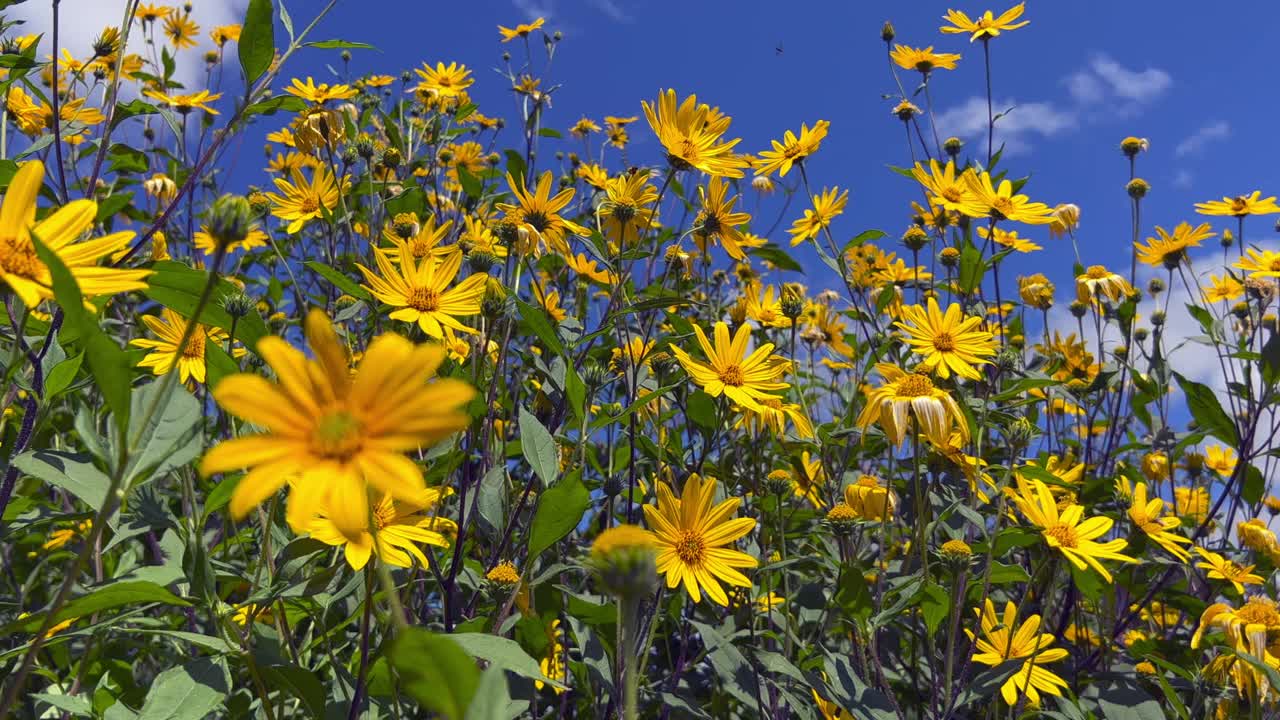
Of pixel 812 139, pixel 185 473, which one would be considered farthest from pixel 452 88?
pixel 185 473

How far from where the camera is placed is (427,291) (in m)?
1.60

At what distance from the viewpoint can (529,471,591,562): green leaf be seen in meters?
1.25

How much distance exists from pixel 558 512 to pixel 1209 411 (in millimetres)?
2160

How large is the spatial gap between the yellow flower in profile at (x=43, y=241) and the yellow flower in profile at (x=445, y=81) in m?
2.77

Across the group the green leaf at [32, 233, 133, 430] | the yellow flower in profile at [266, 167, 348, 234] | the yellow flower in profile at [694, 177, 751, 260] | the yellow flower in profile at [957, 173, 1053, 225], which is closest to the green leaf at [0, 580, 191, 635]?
the green leaf at [32, 233, 133, 430]

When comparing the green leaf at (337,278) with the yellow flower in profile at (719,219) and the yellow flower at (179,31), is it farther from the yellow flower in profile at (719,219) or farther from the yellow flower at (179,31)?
the yellow flower at (179,31)

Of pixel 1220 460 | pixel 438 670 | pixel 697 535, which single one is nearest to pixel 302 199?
pixel 697 535

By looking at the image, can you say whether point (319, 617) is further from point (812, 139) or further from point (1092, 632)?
point (1092, 632)

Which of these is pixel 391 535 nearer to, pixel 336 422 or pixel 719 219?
pixel 336 422

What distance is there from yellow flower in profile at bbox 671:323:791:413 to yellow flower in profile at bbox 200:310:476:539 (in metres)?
1.07

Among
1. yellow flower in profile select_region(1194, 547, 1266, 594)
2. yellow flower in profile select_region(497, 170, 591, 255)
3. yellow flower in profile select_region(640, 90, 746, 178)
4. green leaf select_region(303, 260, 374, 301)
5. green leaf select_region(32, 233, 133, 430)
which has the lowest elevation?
green leaf select_region(32, 233, 133, 430)

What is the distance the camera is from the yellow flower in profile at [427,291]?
1533 mm

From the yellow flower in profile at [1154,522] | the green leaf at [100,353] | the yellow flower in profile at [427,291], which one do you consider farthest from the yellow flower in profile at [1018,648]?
the green leaf at [100,353]

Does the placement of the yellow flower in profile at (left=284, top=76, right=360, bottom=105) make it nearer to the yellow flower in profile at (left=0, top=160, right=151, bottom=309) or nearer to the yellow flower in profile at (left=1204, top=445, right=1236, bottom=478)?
the yellow flower in profile at (left=0, top=160, right=151, bottom=309)
